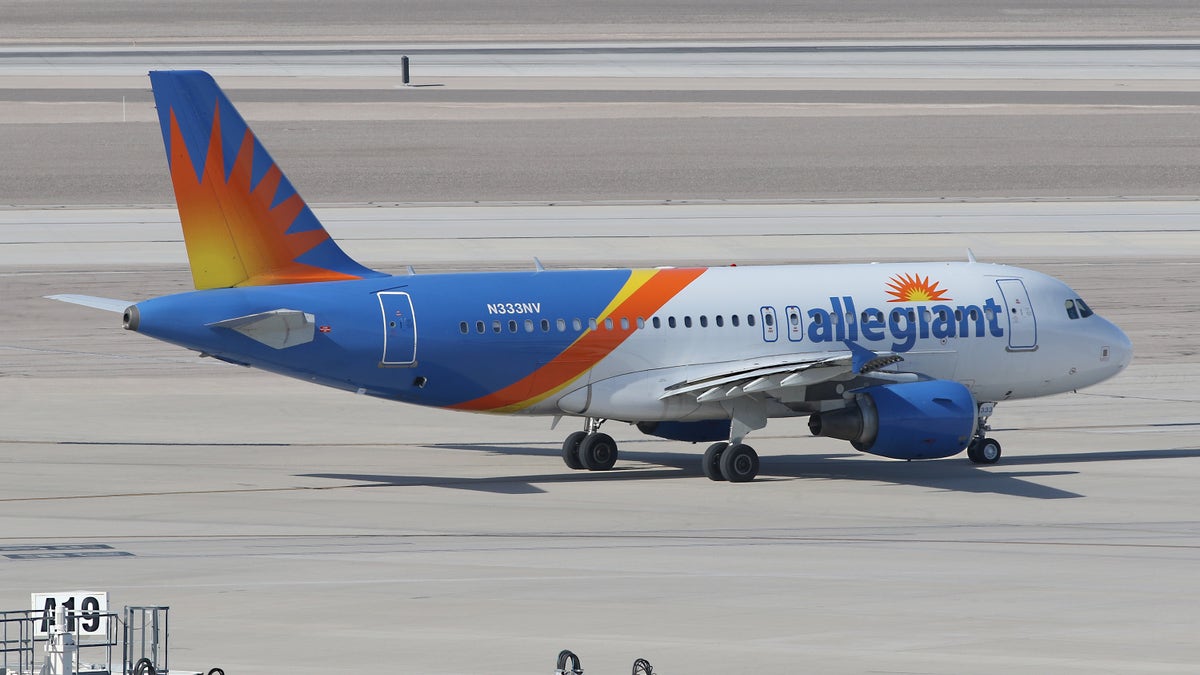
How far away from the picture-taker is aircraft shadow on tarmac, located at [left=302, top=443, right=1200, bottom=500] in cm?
3725

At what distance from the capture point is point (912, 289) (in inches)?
1578

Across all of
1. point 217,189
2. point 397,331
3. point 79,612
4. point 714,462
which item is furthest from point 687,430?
point 79,612

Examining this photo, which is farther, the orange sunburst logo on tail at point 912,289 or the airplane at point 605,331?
the orange sunburst logo on tail at point 912,289

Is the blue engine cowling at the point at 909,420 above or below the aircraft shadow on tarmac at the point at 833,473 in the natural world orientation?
above

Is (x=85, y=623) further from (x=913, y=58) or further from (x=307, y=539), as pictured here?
(x=913, y=58)

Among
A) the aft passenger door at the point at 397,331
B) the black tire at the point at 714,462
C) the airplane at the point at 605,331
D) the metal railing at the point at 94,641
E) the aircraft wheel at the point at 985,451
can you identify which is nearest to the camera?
the metal railing at the point at 94,641

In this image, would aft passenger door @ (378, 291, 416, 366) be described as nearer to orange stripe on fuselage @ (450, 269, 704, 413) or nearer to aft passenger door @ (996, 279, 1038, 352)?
orange stripe on fuselage @ (450, 269, 704, 413)

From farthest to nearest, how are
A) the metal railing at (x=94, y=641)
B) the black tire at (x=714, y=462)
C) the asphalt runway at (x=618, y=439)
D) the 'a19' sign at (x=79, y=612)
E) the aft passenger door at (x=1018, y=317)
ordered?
the aft passenger door at (x=1018, y=317), the black tire at (x=714, y=462), the asphalt runway at (x=618, y=439), the metal railing at (x=94, y=641), the 'a19' sign at (x=79, y=612)

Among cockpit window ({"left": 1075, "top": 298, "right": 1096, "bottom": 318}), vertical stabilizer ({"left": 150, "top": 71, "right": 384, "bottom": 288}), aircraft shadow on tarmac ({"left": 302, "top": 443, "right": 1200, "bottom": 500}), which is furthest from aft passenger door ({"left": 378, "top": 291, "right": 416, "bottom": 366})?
cockpit window ({"left": 1075, "top": 298, "right": 1096, "bottom": 318})

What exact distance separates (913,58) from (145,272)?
85.5m

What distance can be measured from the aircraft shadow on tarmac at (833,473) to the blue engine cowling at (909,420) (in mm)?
862

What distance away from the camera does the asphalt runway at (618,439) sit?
24.5 m

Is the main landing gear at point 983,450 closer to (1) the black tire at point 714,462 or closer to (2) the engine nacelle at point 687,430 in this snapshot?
(2) the engine nacelle at point 687,430

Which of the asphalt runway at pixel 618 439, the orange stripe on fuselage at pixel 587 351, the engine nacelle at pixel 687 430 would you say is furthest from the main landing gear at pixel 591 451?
the orange stripe on fuselage at pixel 587 351
